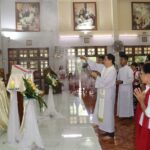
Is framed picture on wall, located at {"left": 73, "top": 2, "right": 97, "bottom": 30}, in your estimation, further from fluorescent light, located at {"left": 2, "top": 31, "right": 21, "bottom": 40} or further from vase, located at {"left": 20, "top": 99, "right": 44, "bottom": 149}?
vase, located at {"left": 20, "top": 99, "right": 44, "bottom": 149}

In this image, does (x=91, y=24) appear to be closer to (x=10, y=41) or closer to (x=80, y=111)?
(x=10, y=41)

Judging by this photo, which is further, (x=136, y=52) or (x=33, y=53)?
(x=136, y=52)

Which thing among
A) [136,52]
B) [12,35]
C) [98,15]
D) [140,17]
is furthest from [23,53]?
[140,17]

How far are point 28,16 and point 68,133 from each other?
39.6 feet

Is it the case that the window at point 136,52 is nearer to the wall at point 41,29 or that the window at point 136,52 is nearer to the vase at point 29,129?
the wall at point 41,29

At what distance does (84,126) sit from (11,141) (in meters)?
2.01

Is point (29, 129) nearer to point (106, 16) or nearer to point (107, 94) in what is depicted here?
point (107, 94)

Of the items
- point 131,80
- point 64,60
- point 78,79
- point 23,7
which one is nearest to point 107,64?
point 131,80

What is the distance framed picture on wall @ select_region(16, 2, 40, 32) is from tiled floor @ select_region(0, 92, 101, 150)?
915 centimetres

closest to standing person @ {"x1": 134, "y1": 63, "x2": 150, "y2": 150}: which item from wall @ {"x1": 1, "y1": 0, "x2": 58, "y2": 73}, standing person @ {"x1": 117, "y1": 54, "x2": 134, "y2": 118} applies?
standing person @ {"x1": 117, "y1": 54, "x2": 134, "y2": 118}

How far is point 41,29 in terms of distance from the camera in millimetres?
17359

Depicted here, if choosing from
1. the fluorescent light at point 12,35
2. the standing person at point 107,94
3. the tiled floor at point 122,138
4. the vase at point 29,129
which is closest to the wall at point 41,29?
the fluorescent light at point 12,35

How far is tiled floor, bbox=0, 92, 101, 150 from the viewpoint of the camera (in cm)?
567

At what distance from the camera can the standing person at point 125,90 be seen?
28.9ft
